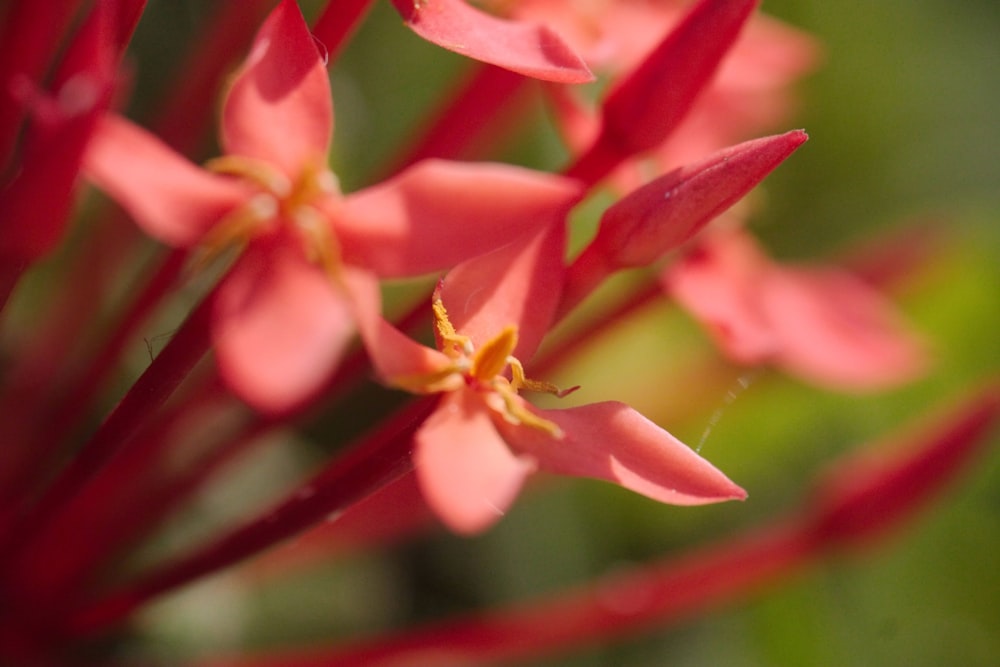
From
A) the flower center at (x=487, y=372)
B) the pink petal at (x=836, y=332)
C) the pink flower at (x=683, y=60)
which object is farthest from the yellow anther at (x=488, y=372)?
the pink petal at (x=836, y=332)

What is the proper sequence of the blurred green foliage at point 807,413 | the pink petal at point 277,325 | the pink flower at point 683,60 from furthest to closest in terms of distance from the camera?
the blurred green foliage at point 807,413
the pink flower at point 683,60
the pink petal at point 277,325

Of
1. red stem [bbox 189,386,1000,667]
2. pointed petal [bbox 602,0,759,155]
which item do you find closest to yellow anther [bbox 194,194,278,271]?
pointed petal [bbox 602,0,759,155]

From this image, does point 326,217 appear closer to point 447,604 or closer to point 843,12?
point 447,604

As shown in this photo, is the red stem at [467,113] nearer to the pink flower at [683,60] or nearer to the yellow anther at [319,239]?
the pink flower at [683,60]

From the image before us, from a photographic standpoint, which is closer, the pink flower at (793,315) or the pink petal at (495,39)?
the pink petal at (495,39)

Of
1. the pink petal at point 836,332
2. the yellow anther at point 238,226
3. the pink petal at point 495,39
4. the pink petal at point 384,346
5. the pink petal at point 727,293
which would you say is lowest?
the pink petal at point 836,332

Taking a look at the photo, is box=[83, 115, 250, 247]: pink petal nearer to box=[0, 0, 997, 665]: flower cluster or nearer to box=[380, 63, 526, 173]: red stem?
box=[0, 0, 997, 665]: flower cluster
